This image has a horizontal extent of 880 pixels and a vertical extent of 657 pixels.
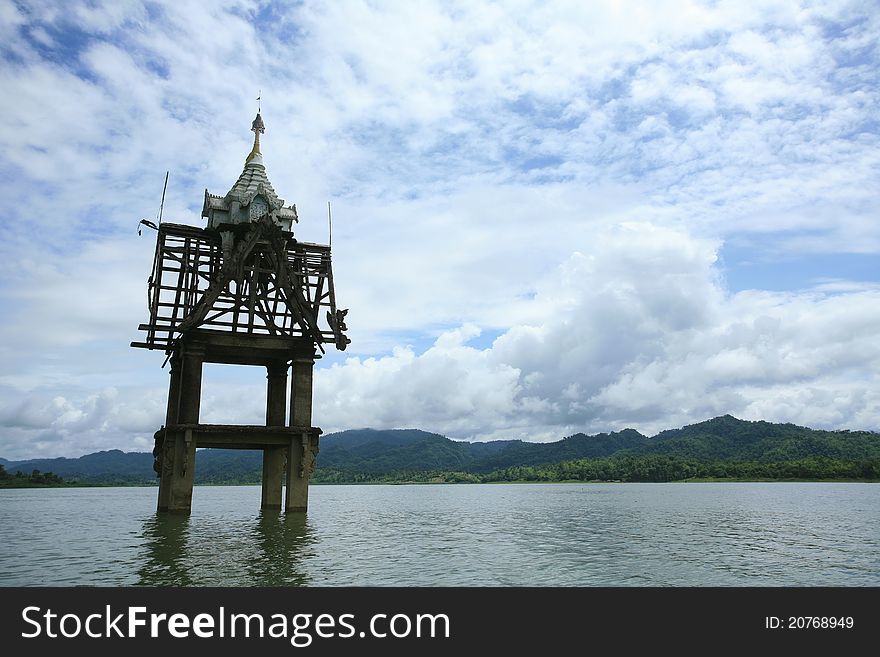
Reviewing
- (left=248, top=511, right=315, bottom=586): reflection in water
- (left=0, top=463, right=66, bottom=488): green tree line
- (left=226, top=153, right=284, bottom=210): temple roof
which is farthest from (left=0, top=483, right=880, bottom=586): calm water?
(left=0, top=463, right=66, bottom=488): green tree line

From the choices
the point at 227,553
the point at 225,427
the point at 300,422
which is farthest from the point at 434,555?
the point at 225,427

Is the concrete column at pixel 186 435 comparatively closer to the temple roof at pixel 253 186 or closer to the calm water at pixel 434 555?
the calm water at pixel 434 555

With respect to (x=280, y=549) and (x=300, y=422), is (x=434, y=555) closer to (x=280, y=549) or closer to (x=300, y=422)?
(x=280, y=549)

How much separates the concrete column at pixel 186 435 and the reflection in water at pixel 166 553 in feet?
3.20

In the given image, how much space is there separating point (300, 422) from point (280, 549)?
12.0 m

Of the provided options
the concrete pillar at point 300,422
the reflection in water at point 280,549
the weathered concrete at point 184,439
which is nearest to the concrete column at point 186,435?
the weathered concrete at point 184,439

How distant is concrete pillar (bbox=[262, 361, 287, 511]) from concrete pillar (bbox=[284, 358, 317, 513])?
144 inches

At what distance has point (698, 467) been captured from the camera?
198750 mm

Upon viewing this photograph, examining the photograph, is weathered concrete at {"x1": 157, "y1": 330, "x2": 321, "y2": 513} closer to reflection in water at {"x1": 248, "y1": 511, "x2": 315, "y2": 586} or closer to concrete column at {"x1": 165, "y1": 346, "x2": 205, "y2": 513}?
concrete column at {"x1": 165, "y1": 346, "x2": 205, "y2": 513}
